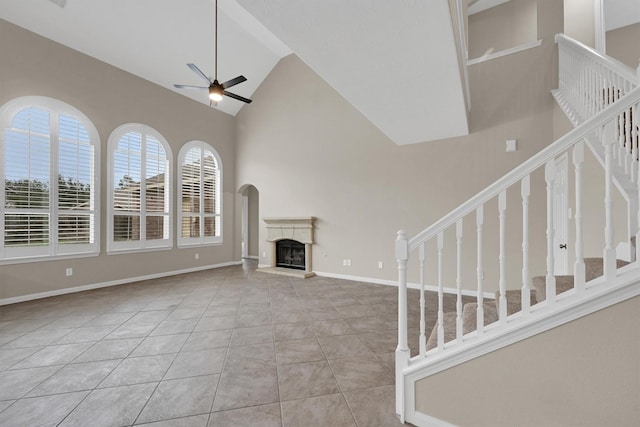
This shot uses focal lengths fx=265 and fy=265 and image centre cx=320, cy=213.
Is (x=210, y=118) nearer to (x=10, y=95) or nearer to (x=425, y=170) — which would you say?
(x=10, y=95)

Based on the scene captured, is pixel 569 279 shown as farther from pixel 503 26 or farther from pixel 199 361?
pixel 503 26

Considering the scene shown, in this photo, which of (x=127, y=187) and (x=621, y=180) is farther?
(x=127, y=187)

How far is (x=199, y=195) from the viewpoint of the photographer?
20.8ft

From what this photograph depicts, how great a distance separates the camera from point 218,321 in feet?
10.3

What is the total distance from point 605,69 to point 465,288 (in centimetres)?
302

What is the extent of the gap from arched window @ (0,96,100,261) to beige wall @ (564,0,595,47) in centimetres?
742

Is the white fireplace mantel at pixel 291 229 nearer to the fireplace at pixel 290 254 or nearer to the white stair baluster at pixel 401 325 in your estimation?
the fireplace at pixel 290 254

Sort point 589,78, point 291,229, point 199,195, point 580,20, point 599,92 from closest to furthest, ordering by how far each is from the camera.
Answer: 1. point 599,92
2. point 589,78
3. point 580,20
4. point 291,229
5. point 199,195

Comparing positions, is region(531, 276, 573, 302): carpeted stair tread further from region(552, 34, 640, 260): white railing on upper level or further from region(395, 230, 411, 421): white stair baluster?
region(395, 230, 411, 421): white stair baluster

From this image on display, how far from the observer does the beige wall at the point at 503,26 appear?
471 cm

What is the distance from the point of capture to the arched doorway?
863 centimetres

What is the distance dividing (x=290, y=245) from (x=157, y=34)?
15.6ft

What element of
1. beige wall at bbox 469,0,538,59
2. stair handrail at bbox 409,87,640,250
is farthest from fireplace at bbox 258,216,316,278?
beige wall at bbox 469,0,538,59

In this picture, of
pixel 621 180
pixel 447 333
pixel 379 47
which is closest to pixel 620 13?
pixel 621 180
